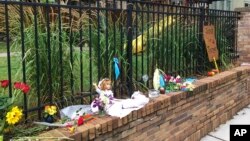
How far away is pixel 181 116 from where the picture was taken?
4176 mm

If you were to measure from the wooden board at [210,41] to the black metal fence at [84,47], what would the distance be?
0.30 feet

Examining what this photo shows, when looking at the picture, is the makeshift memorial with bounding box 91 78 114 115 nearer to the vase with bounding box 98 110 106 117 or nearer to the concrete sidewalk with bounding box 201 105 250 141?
the vase with bounding box 98 110 106 117

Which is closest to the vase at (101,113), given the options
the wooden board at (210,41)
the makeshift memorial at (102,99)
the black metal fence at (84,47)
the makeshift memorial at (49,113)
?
the makeshift memorial at (102,99)

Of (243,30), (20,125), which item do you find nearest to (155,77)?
(20,125)

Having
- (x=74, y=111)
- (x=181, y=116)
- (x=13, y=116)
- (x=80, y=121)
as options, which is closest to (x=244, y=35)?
(x=181, y=116)

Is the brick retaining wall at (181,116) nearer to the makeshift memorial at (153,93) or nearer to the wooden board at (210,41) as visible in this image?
the makeshift memorial at (153,93)

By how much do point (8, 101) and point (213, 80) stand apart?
3301 millimetres

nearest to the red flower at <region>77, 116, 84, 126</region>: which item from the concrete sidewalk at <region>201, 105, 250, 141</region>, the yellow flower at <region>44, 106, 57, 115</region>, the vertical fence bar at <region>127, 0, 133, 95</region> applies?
the yellow flower at <region>44, 106, 57, 115</region>

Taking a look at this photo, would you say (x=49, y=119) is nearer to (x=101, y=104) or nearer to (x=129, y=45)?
(x=101, y=104)

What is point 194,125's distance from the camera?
4.45 m

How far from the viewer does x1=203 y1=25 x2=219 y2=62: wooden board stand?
5.63 meters

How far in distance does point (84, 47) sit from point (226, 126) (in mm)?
2596

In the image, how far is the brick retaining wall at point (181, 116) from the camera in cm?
300

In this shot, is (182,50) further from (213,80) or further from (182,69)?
(213,80)
